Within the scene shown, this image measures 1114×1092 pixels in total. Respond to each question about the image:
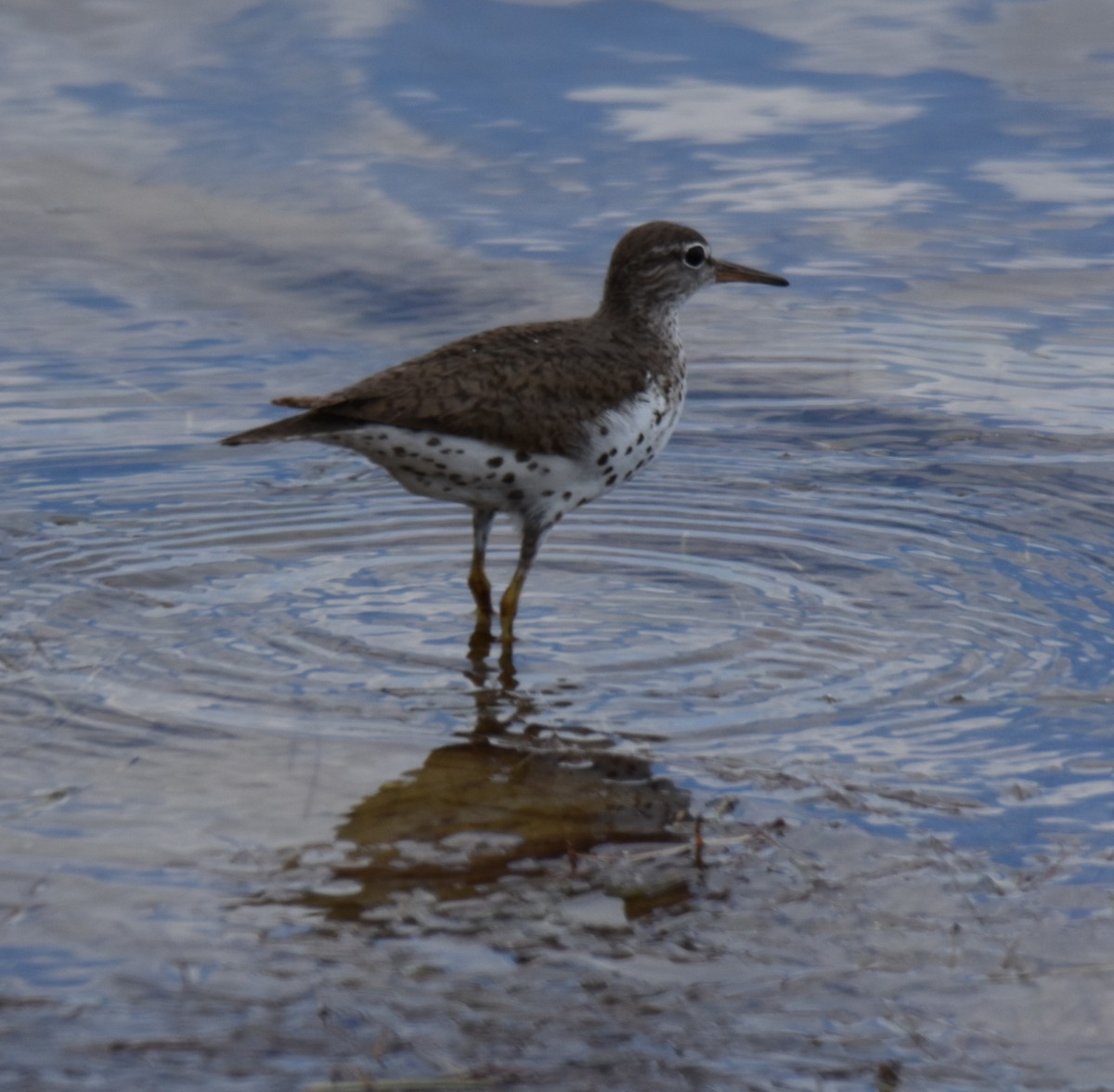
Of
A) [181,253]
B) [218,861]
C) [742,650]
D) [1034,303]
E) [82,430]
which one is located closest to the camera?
[218,861]

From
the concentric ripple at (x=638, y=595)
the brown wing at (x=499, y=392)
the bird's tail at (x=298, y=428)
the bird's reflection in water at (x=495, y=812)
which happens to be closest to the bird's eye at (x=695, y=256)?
the brown wing at (x=499, y=392)

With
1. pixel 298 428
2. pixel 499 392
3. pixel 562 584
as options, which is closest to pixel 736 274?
pixel 562 584

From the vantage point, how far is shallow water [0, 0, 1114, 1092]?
4207 mm

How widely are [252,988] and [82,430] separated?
613cm

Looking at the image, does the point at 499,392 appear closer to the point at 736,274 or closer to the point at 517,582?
the point at 517,582

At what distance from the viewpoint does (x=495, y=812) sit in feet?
17.9

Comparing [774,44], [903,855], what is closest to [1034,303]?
[774,44]

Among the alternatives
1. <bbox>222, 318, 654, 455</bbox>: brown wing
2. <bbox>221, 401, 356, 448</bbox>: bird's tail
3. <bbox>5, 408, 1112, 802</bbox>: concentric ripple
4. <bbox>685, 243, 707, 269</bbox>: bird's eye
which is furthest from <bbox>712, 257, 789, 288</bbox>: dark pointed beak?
<bbox>221, 401, 356, 448</bbox>: bird's tail

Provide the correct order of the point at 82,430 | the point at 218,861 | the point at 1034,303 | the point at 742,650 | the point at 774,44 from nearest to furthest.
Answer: the point at 218,861
the point at 742,650
the point at 82,430
the point at 1034,303
the point at 774,44

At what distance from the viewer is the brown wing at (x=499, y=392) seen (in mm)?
6621

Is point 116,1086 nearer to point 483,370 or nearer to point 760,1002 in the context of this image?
point 760,1002

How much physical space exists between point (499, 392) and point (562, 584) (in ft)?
4.10

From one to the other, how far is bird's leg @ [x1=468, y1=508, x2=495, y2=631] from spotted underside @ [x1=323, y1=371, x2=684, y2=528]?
8.3 inches

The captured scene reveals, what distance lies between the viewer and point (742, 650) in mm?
6863
